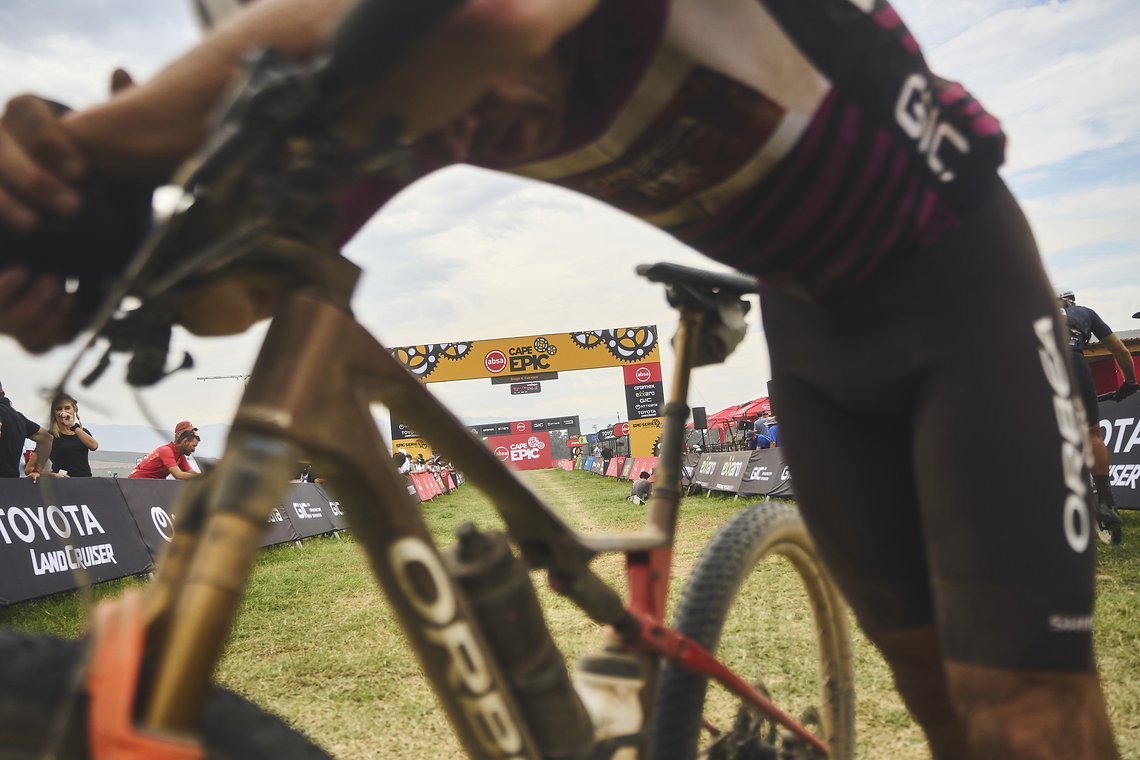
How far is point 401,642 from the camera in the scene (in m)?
4.42

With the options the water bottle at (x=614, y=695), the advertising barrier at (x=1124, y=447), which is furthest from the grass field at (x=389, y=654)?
the water bottle at (x=614, y=695)

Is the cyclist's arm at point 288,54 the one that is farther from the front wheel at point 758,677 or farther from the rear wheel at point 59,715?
the front wheel at point 758,677

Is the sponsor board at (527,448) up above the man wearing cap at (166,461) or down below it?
above

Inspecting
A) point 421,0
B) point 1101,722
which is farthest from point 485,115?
point 1101,722

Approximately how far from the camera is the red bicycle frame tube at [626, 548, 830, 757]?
4.69 ft

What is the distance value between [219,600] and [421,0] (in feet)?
1.64

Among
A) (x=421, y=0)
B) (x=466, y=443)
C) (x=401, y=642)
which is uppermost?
(x=421, y=0)

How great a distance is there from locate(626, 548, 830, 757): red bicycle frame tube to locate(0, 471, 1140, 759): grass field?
0.71 metres

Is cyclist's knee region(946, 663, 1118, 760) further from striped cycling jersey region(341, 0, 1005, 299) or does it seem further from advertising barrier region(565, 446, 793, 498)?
advertising barrier region(565, 446, 793, 498)

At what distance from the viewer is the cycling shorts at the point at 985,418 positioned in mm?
1041

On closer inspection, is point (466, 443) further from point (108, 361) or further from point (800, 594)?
point (800, 594)

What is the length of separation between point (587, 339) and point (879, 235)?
33079 mm

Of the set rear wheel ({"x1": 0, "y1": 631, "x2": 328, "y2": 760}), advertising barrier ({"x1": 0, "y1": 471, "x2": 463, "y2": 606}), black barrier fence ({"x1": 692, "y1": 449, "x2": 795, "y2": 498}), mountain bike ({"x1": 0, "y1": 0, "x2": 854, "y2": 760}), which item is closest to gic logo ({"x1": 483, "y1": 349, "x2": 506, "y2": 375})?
black barrier fence ({"x1": 692, "y1": 449, "x2": 795, "y2": 498})

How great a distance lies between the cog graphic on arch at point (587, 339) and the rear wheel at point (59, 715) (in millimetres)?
33130
